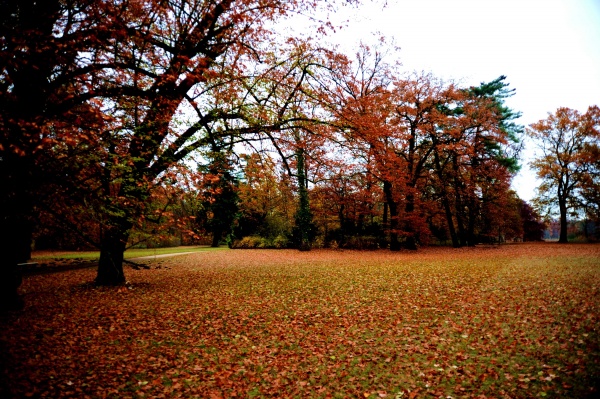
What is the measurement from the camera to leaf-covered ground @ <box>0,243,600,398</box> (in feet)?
14.6

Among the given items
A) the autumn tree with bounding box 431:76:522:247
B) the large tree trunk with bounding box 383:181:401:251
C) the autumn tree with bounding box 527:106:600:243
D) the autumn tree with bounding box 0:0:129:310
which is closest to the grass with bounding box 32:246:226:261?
the autumn tree with bounding box 0:0:129:310

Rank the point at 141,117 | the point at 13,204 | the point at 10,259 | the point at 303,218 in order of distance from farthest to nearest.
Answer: the point at 303,218, the point at 141,117, the point at 10,259, the point at 13,204

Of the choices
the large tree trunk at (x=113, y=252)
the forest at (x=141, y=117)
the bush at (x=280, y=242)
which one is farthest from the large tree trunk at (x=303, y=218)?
the large tree trunk at (x=113, y=252)

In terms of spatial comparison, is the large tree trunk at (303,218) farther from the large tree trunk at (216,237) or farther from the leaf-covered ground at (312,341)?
the leaf-covered ground at (312,341)

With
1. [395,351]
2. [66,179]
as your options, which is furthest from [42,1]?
[395,351]

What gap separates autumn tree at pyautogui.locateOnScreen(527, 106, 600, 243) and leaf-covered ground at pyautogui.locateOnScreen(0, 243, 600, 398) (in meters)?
28.7

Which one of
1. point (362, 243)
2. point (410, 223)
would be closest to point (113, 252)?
point (362, 243)

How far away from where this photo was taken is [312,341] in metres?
6.21

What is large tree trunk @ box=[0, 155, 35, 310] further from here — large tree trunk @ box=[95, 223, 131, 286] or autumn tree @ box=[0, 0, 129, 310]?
large tree trunk @ box=[95, 223, 131, 286]

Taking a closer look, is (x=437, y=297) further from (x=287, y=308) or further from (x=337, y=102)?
(x=337, y=102)

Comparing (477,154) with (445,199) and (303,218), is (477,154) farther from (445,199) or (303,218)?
(303,218)

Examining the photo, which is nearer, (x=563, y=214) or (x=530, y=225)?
(x=563, y=214)

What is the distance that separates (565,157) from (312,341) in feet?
126

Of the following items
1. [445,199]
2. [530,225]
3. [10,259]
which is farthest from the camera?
[530,225]
